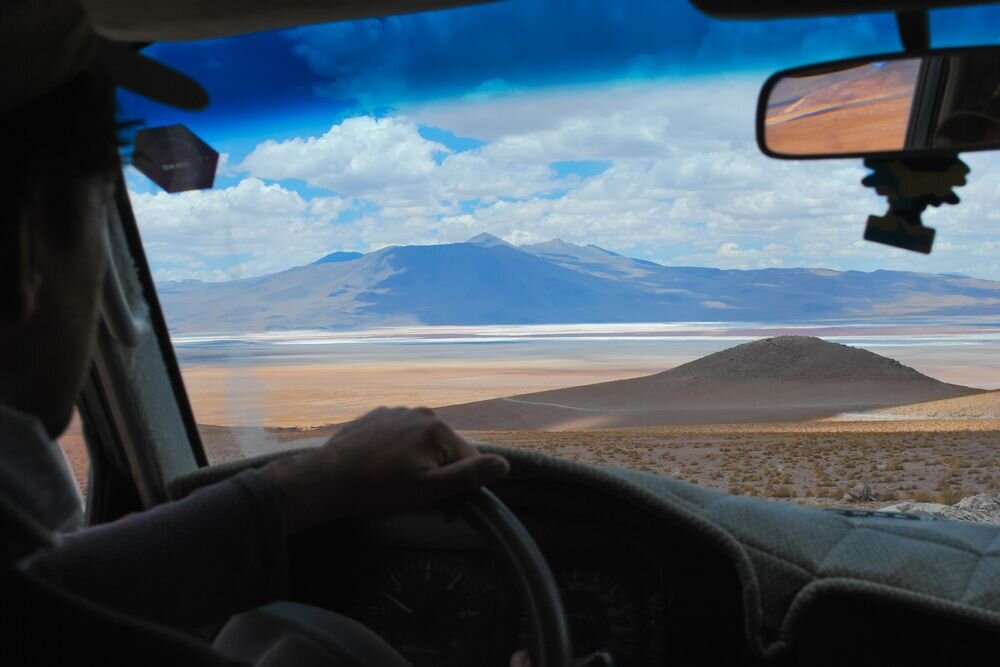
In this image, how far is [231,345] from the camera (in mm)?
4293

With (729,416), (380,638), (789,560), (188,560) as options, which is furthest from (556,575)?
(729,416)

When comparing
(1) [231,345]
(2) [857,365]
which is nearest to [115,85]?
(1) [231,345]

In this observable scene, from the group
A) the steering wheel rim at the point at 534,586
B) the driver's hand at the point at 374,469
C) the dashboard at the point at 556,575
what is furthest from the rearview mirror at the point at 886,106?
the steering wheel rim at the point at 534,586

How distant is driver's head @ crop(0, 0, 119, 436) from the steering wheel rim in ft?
2.70

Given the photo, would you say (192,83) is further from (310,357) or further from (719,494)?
(310,357)

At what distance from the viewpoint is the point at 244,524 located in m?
1.99

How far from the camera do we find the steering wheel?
1.70 m

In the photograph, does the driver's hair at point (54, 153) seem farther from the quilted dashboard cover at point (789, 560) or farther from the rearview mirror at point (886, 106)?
the rearview mirror at point (886, 106)

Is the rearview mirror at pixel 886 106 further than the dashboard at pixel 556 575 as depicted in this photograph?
No

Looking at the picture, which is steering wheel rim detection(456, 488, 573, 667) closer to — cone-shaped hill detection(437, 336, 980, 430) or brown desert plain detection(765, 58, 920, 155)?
brown desert plain detection(765, 58, 920, 155)

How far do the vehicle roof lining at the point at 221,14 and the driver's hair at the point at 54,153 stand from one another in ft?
6.33

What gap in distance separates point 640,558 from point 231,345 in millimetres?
2417

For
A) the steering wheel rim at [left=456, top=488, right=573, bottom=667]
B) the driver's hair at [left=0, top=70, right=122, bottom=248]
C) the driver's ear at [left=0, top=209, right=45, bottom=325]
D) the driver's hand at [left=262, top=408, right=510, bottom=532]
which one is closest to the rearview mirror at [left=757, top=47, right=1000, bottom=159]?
the driver's hand at [left=262, top=408, right=510, bottom=532]

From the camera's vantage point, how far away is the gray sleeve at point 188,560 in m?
1.96
